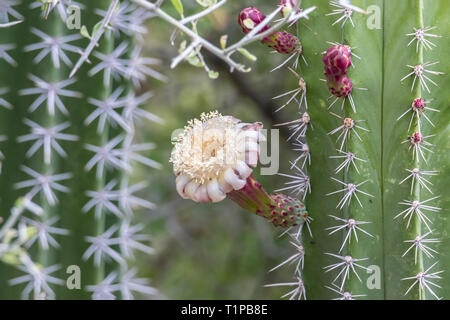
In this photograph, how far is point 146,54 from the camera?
11.2 feet

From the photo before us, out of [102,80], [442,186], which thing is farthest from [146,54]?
[442,186]

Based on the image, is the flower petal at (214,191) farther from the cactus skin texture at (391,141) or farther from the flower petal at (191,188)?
the cactus skin texture at (391,141)

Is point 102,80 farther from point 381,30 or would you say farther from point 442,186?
point 442,186

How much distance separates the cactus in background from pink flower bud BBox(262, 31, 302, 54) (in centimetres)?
39

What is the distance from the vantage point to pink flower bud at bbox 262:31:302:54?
1.68 meters

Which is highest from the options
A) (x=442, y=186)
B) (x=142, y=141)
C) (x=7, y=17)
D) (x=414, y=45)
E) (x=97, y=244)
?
(x=142, y=141)

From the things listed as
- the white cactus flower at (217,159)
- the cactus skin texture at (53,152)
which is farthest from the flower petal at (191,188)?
the cactus skin texture at (53,152)

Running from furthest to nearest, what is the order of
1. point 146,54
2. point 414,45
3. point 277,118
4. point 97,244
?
1. point 146,54
2. point 277,118
3. point 97,244
4. point 414,45

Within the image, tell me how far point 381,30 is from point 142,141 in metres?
1.90

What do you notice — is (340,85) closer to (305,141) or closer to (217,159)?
(305,141)

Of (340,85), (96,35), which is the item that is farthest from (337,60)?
(96,35)

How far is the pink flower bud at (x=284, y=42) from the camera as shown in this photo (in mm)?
1681

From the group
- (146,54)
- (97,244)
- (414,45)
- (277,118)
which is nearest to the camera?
(414,45)

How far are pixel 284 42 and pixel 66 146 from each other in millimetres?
677
